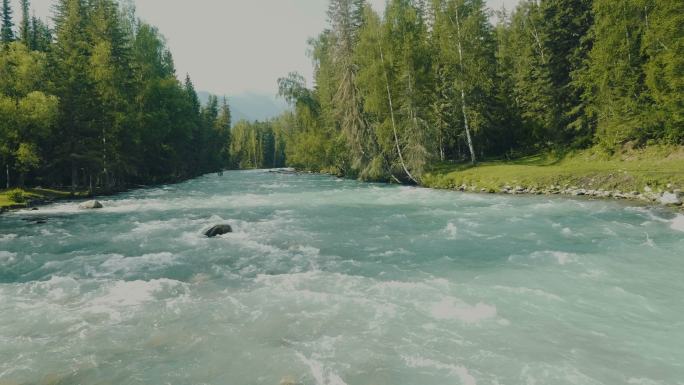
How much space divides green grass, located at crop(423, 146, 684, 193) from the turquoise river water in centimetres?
606

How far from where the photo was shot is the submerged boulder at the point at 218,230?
68.4 feet

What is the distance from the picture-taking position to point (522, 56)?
182ft

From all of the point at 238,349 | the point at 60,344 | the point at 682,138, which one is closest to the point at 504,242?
the point at 238,349

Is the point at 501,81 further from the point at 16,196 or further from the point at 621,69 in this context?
the point at 16,196

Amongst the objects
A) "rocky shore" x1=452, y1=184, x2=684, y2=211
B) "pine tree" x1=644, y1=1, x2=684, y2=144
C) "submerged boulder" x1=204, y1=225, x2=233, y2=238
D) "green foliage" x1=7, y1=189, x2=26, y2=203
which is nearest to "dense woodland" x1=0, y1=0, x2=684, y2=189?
"pine tree" x1=644, y1=1, x2=684, y2=144

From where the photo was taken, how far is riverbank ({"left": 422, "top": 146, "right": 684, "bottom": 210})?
25.1 metres

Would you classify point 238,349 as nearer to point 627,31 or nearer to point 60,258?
point 60,258

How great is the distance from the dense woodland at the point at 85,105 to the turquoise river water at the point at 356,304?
21.9m

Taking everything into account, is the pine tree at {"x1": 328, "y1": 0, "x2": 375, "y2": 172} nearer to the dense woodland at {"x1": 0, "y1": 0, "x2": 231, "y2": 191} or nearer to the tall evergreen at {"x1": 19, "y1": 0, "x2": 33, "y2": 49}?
the dense woodland at {"x1": 0, "y1": 0, "x2": 231, "y2": 191}

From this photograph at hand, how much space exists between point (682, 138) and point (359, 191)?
26046 millimetres

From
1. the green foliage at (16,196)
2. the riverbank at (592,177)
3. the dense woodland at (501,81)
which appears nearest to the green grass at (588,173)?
the riverbank at (592,177)

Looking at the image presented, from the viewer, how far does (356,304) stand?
36.8 ft

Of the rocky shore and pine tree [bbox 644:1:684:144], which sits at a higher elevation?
pine tree [bbox 644:1:684:144]

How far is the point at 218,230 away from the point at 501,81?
44815 millimetres
